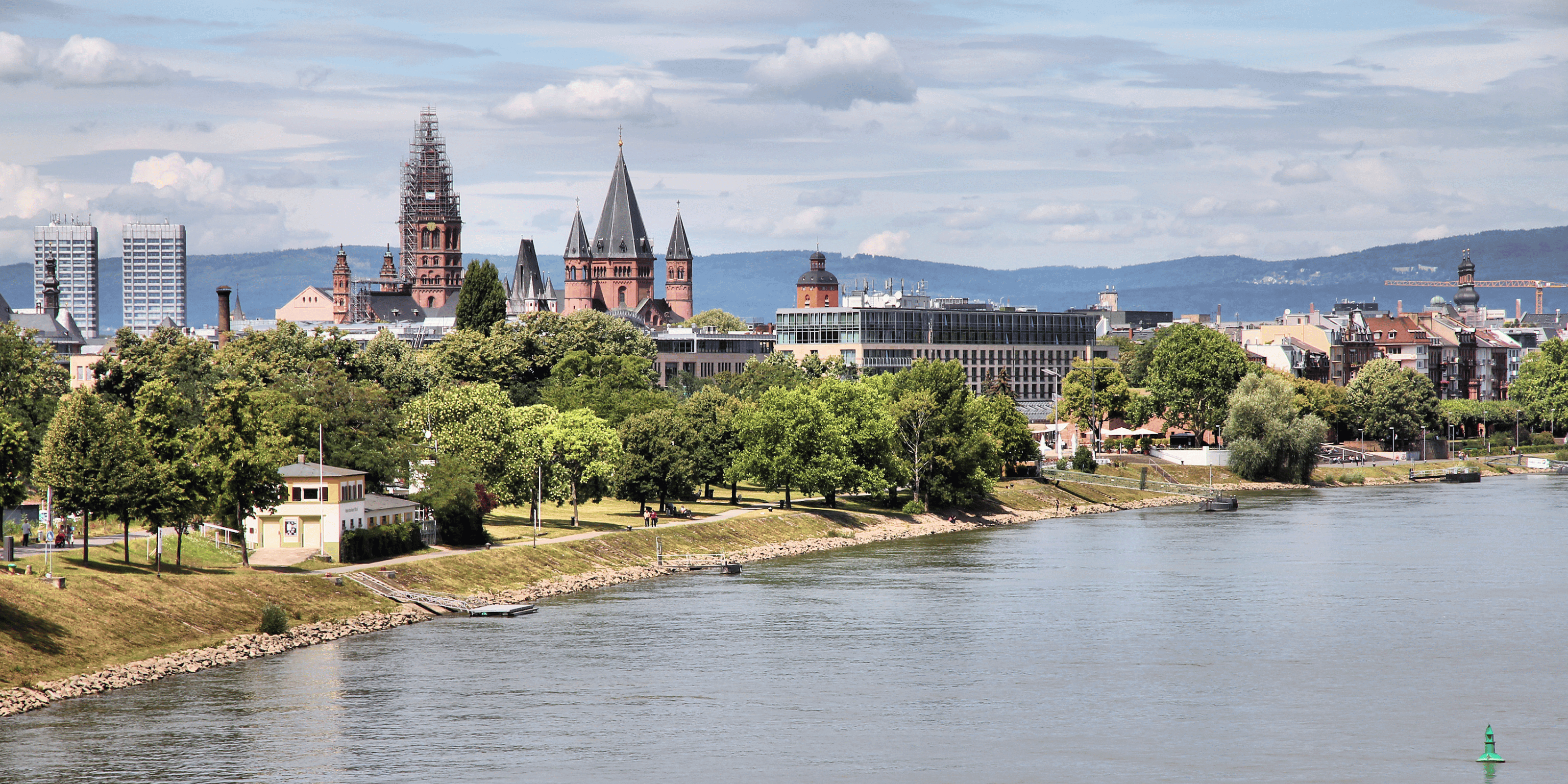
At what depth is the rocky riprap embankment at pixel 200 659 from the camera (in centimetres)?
5328

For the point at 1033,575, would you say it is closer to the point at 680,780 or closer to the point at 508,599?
the point at 508,599

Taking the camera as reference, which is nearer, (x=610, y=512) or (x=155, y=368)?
(x=610, y=512)

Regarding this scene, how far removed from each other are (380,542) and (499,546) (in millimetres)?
7520

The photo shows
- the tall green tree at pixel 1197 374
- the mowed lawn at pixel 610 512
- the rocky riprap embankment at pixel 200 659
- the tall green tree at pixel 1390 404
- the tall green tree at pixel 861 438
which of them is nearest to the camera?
the rocky riprap embankment at pixel 200 659

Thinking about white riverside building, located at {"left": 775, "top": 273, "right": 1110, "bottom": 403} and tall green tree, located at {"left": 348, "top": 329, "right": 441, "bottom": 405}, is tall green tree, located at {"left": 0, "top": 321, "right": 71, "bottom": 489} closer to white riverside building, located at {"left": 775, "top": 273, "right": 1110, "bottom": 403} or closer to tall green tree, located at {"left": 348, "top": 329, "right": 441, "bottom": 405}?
tall green tree, located at {"left": 348, "top": 329, "right": 441, "bottom": 405}

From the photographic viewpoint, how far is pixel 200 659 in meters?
60.1

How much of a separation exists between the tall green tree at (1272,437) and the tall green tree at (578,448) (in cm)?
7848

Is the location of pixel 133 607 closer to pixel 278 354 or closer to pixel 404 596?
pixel 404 596

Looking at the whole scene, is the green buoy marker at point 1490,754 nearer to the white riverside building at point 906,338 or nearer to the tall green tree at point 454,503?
the tall green tree at point 454,503

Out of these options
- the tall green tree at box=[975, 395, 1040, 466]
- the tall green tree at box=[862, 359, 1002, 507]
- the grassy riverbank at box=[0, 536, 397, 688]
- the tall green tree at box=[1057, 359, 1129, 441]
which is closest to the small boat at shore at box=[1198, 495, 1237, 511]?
the tall green tree at box=[975, 395, 1040, 466]

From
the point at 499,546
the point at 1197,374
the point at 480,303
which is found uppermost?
the point at 480,303

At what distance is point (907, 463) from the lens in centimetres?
11806

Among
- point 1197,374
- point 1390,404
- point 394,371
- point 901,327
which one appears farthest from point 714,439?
point 1390,404

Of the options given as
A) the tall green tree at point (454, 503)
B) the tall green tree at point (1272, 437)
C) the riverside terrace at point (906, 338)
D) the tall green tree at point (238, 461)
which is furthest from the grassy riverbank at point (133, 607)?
the riverside terrace at point (906, 338)
